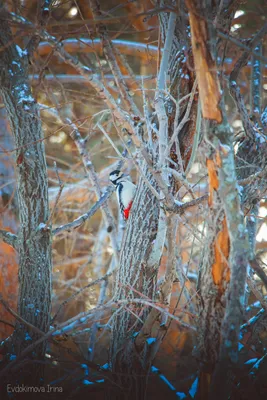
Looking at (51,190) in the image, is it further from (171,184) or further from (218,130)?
(218,130)

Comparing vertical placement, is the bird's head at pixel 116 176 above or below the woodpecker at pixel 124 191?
above

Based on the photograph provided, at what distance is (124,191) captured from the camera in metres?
4.96

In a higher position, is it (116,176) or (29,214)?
(116,176)

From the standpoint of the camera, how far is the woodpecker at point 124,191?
4.82 meters

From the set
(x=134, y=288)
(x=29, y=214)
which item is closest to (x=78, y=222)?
(x=29, y=214)

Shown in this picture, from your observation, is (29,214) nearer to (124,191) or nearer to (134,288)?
(134,288)

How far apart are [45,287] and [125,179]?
2316 millimetres

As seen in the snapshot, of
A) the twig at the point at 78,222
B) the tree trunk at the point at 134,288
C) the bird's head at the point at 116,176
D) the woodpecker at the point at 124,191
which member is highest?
the bird's head at the point at 116,176

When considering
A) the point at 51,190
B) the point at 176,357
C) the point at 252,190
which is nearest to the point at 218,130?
the point at 252,190

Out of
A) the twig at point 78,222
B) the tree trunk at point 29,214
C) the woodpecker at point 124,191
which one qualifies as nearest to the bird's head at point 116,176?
the woodpecker at point 124,191

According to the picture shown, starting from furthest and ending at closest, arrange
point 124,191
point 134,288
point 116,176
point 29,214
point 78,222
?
point 116,176 < point 124,191 < point 78,222 < point 29,214 < point 134,288

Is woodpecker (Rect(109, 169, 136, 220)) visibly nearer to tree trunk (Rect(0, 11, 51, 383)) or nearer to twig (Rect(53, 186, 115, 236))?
twig (Rect(53, 186, 115, 236))

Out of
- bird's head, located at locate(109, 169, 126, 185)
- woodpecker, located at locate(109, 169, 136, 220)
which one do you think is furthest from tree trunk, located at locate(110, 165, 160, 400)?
bird's head, located at locate(109, 169, 126, 185)

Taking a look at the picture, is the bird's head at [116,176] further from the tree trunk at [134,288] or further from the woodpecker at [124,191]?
the tree trunk at [134,288]
